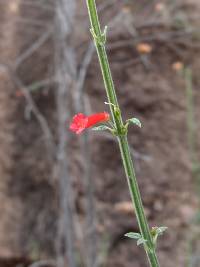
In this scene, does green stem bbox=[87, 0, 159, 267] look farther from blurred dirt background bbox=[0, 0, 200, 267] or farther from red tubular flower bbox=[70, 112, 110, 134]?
blurred dirt background bbox=[0, 0, 200, 267]

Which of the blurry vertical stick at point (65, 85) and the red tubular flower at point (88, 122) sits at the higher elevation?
the blurry vertical stick at point (65, 85)

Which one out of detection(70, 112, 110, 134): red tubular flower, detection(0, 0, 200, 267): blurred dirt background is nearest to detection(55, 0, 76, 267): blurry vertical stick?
detection(0, 0, 200, 267): blurred dirt background

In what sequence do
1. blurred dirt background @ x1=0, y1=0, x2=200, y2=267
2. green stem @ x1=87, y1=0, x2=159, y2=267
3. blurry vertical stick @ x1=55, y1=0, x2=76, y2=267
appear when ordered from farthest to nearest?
blurred dirt background @ x1=0, y1=0, x2=200, y2=267, blurry vertical stick @ x1=55, y1=0, x2=76, y2=267, green stem @ x1=87, y1=0, x2=159, y2=267

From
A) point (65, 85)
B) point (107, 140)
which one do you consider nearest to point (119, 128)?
point (65, 85)

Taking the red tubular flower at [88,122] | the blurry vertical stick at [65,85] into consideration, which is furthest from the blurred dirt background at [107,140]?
the red tubular flower at [88,122]

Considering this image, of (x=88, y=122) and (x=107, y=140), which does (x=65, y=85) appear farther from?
(x=88, y=122)

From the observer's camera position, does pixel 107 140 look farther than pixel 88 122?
Yes

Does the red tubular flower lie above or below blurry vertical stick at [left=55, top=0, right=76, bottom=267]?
below

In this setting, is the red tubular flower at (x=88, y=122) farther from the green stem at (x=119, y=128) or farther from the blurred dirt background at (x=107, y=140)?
the blurred dirt background at (x=107, y=140)
